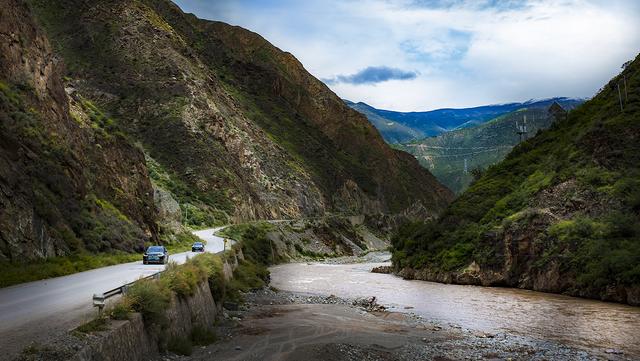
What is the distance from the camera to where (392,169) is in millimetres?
180750

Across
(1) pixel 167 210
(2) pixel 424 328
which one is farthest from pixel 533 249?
(1) pixel 167 210

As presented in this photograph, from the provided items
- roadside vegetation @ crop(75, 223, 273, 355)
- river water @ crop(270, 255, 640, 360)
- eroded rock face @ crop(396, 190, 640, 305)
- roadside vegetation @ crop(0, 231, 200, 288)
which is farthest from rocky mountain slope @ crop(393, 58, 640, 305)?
roadside vegetation @ crop(0, 231, 200, 288)

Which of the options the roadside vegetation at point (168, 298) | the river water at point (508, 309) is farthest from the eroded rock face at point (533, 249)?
the roadside vegetation at point (168, 298)

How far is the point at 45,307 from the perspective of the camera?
15.0 m

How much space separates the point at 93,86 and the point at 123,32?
14.1 meters

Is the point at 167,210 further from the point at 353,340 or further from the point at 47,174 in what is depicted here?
the point at 353,340

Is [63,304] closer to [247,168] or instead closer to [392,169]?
[247,168]

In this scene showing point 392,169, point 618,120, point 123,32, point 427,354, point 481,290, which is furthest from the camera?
point 392,169

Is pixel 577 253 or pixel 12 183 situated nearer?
pixel 12 183

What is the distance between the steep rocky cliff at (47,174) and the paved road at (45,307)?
9.50 ft

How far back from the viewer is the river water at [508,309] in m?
23.2

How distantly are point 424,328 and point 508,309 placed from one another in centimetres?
830

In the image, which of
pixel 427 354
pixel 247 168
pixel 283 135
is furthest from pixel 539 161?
pixel 283 135

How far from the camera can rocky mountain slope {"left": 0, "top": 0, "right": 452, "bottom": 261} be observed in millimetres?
29938
